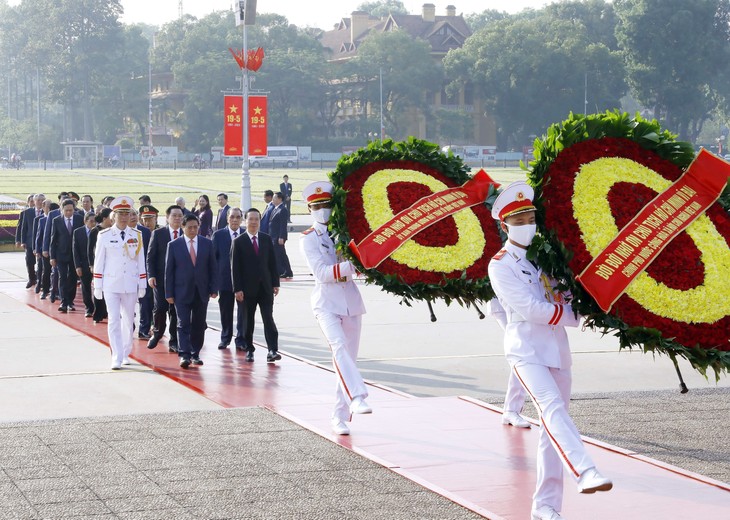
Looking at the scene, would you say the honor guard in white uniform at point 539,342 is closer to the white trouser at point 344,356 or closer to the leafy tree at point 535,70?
the white trouser at point 344,356

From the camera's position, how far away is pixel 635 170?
7109mm

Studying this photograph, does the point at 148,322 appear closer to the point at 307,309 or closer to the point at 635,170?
the point at 307,309

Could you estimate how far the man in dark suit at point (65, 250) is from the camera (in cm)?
1675

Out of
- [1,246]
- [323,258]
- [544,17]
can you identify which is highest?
[544,17]

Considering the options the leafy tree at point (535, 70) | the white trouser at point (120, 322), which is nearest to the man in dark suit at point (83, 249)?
the white trouser at point (120, 322)

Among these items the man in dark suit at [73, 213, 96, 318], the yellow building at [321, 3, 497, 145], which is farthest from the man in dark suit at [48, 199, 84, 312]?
the yellow building at [321, 3, 497, 145]

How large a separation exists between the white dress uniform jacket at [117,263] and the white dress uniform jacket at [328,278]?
3.64m

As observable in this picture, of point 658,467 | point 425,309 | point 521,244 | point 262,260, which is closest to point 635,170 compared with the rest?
point 521,244

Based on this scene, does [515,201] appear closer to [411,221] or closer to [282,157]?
[411,221]

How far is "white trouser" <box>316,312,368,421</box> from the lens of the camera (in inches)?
335

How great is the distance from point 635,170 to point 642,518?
2.06 metres

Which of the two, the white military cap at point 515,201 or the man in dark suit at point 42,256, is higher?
the white military cap at point 515,201

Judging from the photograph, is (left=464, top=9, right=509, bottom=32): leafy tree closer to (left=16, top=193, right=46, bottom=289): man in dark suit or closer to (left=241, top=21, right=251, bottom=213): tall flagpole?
(left=241, top=21, right=251, bottom=213): tall flagpole

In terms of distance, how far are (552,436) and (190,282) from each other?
21.6 ft
